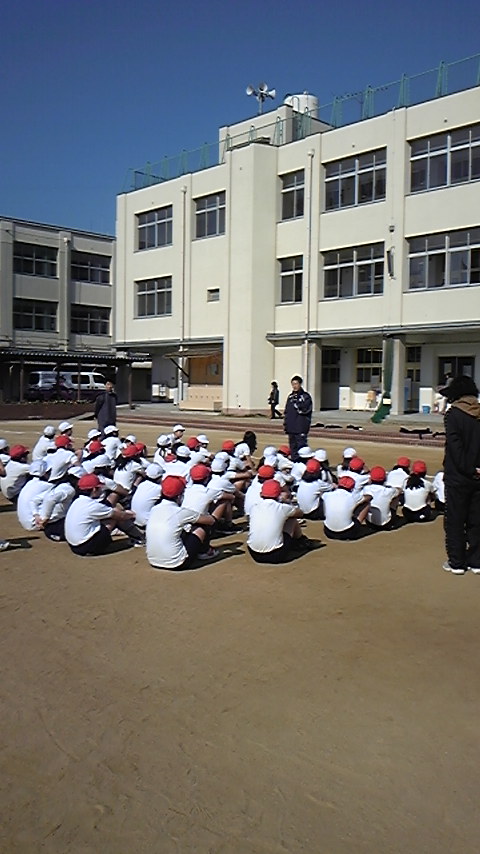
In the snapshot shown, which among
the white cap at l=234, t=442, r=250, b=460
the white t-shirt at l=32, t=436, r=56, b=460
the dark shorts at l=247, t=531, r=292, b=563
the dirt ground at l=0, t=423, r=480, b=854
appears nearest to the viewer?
the dirt ground at l=0, t=423, r=480, b=854

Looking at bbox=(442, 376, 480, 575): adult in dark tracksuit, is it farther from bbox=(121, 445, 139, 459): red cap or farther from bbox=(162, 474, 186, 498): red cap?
bbox=(121, 445, 139, 459): red cap

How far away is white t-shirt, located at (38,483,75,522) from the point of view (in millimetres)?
9078

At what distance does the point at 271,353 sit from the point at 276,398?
327 centimetres

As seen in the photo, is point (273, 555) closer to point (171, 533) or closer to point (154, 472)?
point (171, 533)

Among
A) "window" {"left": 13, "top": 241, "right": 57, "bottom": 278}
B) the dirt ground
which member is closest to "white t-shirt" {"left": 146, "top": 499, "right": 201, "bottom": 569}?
the dirt ground

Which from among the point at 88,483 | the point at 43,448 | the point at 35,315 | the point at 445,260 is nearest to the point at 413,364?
the point at 445,260

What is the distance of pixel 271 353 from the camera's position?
34969 millimetres

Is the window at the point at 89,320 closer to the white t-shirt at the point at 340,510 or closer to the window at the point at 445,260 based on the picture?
the window at the point at 445,260

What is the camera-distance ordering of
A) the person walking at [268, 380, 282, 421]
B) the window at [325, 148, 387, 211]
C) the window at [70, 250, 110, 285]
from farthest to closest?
the window at [70, 250, 110, 285] → the person walking at [268, 380, 282, 421] → the window at [325, 148, 387, 211]

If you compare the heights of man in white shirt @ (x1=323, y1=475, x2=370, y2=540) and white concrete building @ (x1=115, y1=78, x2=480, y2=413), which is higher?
white concrete building @ (x1=115, y1=78, x2=480, y2=413)

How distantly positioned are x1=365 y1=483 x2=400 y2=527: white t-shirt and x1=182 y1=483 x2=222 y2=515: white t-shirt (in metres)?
2.06

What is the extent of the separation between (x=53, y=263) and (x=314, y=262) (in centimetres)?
2516

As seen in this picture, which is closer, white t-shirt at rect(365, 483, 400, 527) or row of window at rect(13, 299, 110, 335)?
white t-shirt at rect(365, 483, 400, 527)

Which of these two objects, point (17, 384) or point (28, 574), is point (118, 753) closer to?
point (28, 574)
